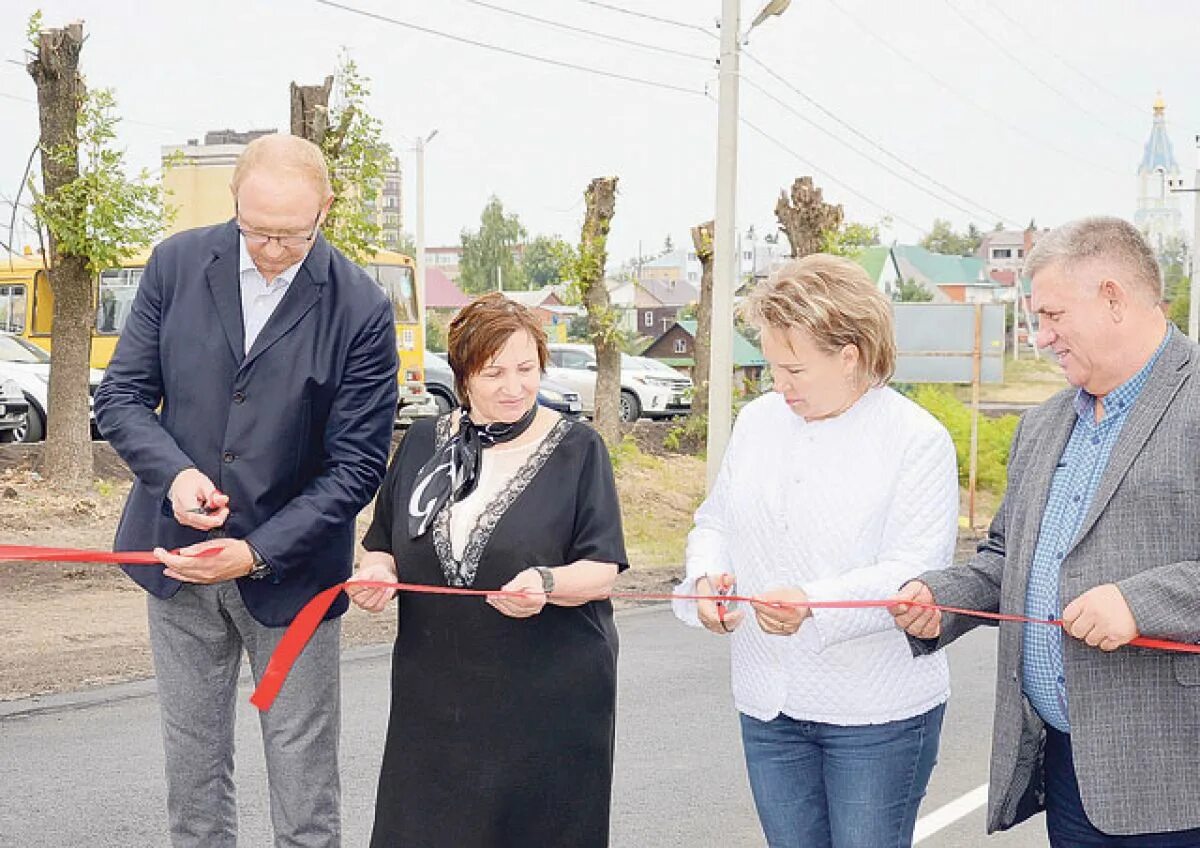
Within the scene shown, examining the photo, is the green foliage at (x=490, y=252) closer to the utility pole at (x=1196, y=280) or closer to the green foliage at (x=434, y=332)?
the green foliage at (x=434, y=332)

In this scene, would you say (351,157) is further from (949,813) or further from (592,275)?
(949,813)

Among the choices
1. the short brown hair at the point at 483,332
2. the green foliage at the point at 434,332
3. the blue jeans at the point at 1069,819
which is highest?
the green foliage at the point at 434,332

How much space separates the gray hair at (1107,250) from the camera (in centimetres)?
326

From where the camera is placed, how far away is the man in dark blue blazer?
12.9 feet

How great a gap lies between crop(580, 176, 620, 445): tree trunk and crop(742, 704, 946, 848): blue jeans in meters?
20.2

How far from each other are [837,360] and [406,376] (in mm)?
22965

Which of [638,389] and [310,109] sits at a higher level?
[310,109]

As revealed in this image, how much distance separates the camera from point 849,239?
86.5ft

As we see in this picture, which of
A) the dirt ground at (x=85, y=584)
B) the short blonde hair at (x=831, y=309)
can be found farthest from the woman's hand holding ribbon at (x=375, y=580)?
the dirt ground at (x=85, y=584)

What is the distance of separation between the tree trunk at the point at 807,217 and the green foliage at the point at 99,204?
10649mm

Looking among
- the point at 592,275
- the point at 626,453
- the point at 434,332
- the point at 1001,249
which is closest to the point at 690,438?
the point at 592,275

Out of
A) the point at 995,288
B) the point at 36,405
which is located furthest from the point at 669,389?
the point at 995,288

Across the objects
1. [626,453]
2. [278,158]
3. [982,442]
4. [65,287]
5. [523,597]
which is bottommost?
[626,453]

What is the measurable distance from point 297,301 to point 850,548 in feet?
5.13
